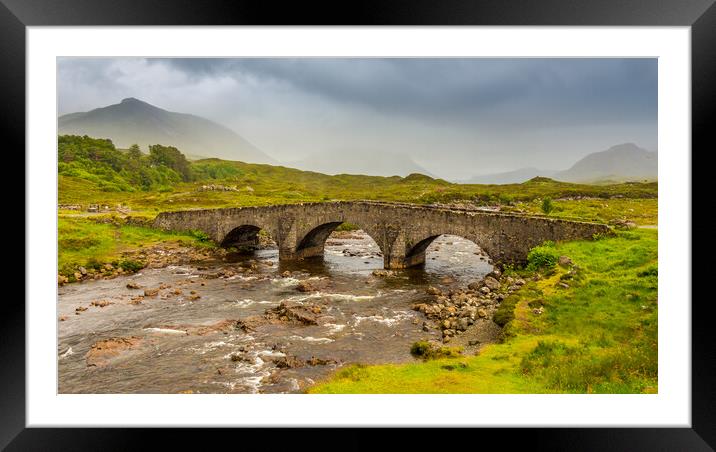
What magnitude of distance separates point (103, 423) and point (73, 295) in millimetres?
16176

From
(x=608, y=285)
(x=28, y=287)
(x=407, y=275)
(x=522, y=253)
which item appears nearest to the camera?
(x=28, y=287)

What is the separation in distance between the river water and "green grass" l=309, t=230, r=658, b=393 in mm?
1876

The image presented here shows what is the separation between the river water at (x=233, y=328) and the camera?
11.4 metres

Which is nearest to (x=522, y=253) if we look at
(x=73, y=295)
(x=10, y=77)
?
(x=10, y=77)

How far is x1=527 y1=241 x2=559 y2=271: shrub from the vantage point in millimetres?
16297

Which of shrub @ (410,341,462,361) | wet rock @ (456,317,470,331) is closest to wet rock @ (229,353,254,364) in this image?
shrub @ (410,341,462,361)

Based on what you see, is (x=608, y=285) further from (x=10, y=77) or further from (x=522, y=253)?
(x=10, y=77)

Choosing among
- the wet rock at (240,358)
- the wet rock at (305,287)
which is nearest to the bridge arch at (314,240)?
the wet rock at (305,287)

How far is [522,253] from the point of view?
1855cm

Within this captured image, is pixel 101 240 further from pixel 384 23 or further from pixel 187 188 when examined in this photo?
pixel 187 188

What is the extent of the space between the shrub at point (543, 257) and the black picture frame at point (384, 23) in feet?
32.8

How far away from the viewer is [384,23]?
6219 millimetres

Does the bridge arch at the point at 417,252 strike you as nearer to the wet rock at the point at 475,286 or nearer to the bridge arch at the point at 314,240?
the wet rock at the point at 475,286

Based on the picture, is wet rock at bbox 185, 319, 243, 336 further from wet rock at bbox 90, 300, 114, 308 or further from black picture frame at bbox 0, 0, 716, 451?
black picture frame at bbox 0, 0, 716, 451
